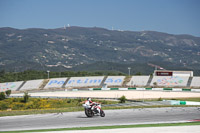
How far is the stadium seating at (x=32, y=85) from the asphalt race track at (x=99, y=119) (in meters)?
79.4

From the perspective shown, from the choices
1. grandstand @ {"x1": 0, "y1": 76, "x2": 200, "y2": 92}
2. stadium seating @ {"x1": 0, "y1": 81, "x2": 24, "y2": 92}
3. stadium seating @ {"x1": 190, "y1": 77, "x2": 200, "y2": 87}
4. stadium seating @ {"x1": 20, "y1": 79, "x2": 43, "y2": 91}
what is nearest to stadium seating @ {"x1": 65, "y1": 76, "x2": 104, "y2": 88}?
grandstand @ {"x1": 0, "y1": 76, "x2": 200, "y2": 92}

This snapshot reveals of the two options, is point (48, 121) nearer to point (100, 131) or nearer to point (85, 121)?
point (85, 121)

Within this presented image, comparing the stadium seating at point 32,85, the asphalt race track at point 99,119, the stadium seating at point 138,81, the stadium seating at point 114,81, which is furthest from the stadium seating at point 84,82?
the asphalt race track at point 99,119

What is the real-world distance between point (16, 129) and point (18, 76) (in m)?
108

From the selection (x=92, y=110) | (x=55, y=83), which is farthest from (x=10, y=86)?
(x=92, y=110)

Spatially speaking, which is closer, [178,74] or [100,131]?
[100,131]

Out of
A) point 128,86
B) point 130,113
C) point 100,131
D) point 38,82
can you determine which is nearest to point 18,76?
point 38,82

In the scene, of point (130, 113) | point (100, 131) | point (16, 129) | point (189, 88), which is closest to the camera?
point (100, 131)

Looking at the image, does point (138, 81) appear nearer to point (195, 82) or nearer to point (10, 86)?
point (195, 82)

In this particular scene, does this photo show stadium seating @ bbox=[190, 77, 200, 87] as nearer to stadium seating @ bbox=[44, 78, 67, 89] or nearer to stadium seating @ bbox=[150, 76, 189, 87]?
stadium seating @ bbox=[150, 76, 189, 87]

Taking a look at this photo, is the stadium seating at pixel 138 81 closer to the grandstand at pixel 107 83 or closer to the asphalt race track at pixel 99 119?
the grandstand at pixel 107 83

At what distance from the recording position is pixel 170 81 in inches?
4134

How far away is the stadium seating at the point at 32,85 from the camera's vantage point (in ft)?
358

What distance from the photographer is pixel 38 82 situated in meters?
115
